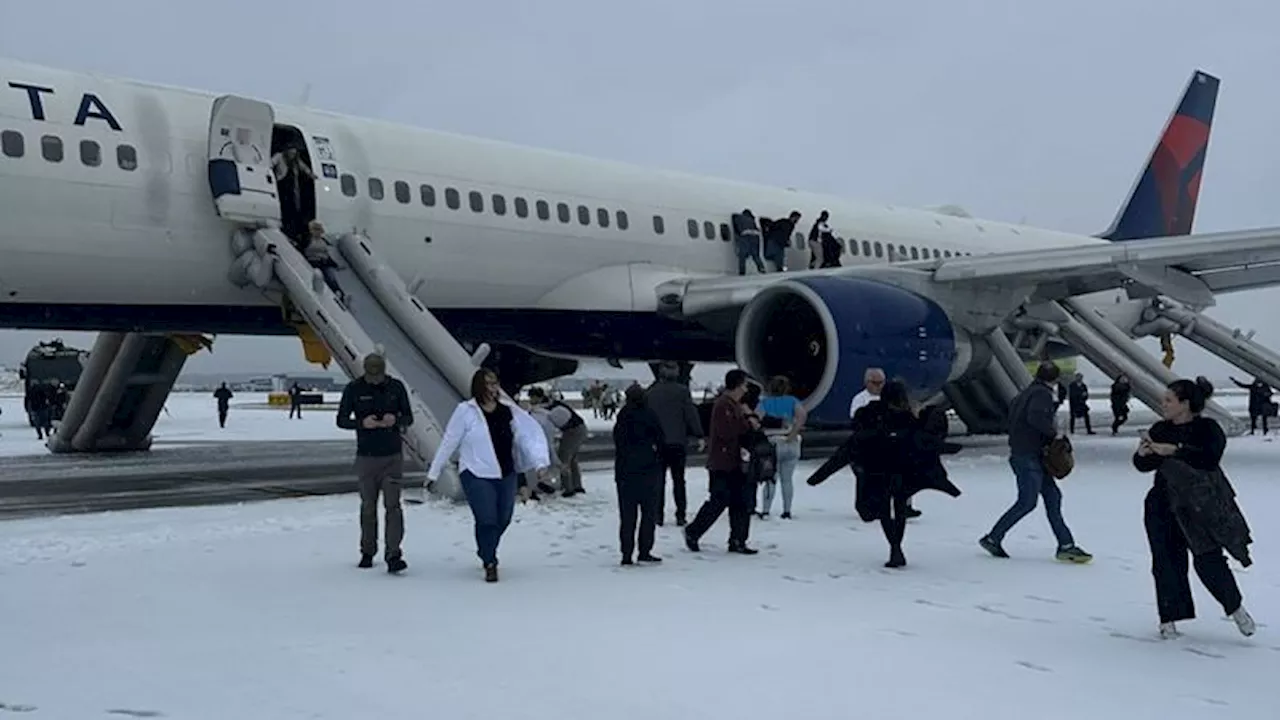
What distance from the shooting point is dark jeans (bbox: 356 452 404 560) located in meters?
6.20

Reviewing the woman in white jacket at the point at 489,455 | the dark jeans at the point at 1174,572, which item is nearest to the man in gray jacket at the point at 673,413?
the woman in white jacket at the point at 489,455

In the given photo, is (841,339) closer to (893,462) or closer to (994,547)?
(994,547)

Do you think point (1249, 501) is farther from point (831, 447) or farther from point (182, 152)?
point (182, 152)

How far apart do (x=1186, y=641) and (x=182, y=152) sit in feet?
29.5

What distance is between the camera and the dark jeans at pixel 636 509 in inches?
253

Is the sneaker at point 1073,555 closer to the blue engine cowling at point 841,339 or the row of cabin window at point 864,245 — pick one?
the blue engine cowling at point 841,339

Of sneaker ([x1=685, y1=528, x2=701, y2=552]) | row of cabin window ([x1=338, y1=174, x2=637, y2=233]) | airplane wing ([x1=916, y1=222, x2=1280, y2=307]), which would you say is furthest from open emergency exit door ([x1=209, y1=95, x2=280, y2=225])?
airplane wing ([x1=916, y1=222, x2=1280, y2=307])

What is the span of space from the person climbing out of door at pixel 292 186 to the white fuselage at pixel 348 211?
0.52 ft

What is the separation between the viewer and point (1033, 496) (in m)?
6.48

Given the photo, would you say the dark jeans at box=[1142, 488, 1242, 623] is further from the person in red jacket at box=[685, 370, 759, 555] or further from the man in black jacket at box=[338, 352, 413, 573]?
the man in black jacket at box=[338, 352, 413, 573]

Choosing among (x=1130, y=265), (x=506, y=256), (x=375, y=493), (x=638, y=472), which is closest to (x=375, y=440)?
(x=375, y=493)

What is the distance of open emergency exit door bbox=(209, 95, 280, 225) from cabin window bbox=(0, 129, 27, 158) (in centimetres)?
154

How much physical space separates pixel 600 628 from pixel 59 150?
7.14 m

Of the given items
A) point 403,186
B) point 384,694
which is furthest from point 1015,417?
point 403,186
